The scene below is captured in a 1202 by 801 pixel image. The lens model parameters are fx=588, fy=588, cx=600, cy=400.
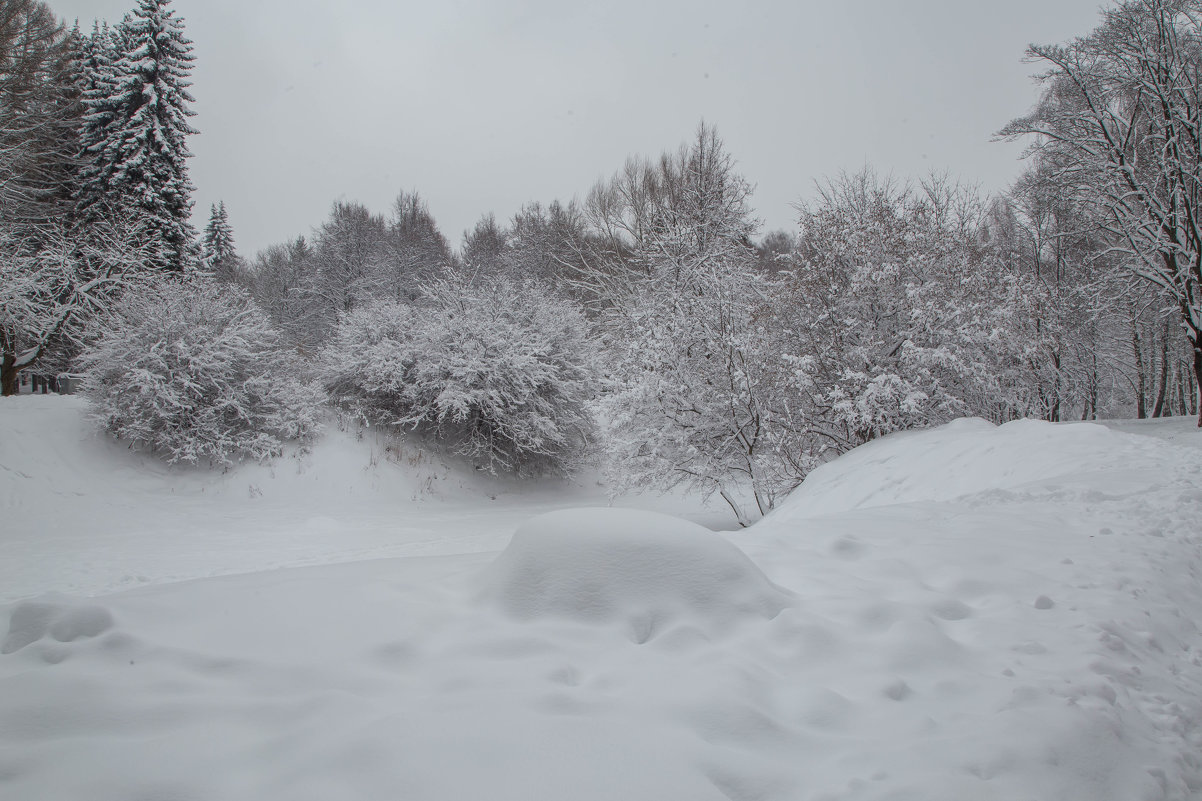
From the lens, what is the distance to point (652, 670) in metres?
2.19

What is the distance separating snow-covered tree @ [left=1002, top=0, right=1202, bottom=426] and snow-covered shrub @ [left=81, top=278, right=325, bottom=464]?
56.6 ft

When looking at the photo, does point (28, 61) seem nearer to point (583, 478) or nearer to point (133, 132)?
point (133, 132)

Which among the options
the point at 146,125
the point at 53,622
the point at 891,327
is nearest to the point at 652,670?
the point at 53,622

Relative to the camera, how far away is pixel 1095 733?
1996mm

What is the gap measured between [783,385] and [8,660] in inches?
358

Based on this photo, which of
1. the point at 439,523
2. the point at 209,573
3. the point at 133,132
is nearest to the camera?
the point at 209,573

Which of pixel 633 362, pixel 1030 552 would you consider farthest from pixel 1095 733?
pixel 633 362

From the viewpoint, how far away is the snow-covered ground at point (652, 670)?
5.19 feet

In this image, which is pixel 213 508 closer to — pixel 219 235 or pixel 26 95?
pixel 26 95

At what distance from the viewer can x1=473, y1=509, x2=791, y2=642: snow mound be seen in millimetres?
2600

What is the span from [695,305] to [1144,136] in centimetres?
1012

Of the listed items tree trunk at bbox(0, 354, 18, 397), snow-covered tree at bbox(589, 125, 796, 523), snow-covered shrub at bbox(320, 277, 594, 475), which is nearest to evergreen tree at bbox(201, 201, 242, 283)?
tree trunk at bbox(0, 354, 18, 397)

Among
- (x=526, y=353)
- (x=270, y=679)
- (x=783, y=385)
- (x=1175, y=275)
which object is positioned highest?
(x=1175, y=275)

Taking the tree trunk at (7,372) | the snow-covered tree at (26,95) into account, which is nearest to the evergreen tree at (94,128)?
the snow-covered tree at (26,95)
